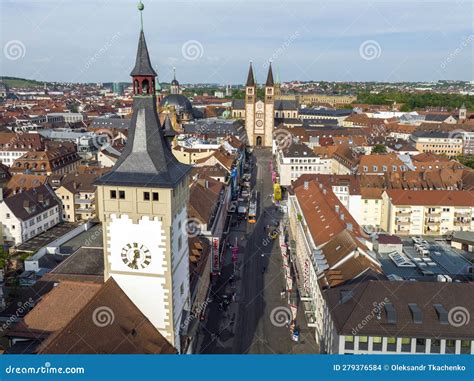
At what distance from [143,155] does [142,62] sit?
165 inches

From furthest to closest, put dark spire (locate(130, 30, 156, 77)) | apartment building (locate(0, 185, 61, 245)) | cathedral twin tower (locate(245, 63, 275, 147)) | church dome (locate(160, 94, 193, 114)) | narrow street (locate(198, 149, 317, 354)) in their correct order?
1. church dome (locate(160, 94, 193, 114))
2. cathedral twin tower (locate(245, 63, 275, 147))
3. apartment building (locate(0, 185, 61, 245))
4. narrow street (locate(198, 149, 317, 354))
5. dark spire (locate(130, 30, 156, 77))

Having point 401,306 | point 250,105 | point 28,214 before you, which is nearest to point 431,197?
point 401,306

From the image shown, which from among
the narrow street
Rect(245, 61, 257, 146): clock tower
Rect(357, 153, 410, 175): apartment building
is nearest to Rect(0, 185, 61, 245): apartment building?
the narrow street

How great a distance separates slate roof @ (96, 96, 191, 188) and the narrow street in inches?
680

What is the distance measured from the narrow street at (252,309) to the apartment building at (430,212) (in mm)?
16080

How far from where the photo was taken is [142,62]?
22.5m

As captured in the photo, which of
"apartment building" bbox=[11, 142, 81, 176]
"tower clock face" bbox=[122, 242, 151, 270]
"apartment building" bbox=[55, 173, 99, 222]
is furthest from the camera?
"apartment building" bbox=[11, 142, 81, 176]

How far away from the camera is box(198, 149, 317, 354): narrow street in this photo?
119 ft

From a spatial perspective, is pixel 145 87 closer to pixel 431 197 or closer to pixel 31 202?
pixel 31 202

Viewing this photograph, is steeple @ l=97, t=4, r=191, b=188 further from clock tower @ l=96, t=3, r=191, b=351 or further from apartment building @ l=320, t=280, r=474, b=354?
apartment building @ l=320, t=280, r=474, b=354

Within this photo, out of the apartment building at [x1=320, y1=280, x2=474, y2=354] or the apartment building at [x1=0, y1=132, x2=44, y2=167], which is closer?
Answer: the apartment building at [x1=320, y1=280, x2=474, y2=354]

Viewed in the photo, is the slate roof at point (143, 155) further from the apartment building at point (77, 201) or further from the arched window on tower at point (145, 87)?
the apartment building at point (77, 201)

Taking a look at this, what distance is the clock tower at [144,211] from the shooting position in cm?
2228

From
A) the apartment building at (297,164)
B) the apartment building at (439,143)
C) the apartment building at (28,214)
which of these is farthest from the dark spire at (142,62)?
the apartment building at (439,143)
